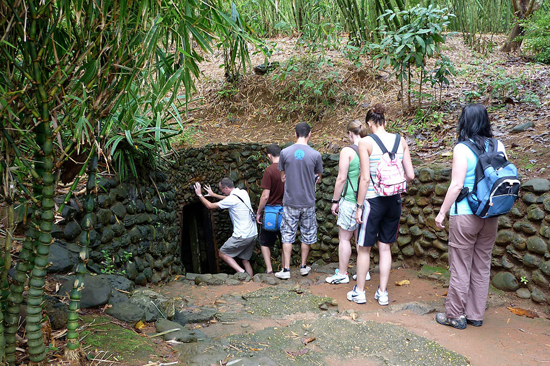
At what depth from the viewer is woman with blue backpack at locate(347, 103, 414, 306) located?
3.49 meters

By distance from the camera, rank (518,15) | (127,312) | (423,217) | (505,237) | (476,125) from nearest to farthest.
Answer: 1. (127,312)
2. (476,125)
3. (505,237)
4. (423,217)
5. (518,15)

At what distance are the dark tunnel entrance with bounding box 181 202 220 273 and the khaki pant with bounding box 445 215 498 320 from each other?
5.89m

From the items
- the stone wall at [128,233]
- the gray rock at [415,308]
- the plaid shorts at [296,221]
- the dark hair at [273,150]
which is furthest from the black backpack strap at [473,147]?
the stone wall at [128,233]

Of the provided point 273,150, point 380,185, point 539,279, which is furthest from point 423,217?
point 273,150

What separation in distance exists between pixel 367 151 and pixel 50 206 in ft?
8.21

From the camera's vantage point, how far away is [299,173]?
452 cm

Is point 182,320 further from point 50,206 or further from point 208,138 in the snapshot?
point 208,138

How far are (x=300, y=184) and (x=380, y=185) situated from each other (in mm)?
1228

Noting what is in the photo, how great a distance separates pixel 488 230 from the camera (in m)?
3.05

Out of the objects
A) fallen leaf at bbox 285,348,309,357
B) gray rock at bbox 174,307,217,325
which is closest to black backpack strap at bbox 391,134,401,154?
fallen leaf at bbox 285,348,309,357

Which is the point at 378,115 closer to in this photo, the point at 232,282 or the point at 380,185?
the point at 380,185

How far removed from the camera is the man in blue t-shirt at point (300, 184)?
14.8 feet

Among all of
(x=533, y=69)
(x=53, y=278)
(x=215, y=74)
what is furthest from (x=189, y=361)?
(x=215, y=74)

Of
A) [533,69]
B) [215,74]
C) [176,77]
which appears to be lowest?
[176,77]
